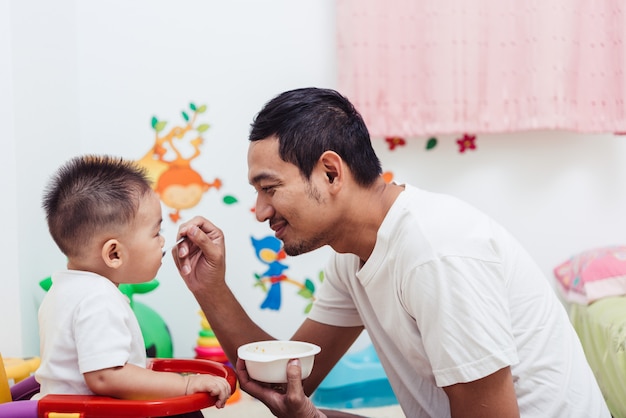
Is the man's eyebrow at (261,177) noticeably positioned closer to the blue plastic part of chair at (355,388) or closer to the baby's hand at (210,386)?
the baby's hand at (210,386)

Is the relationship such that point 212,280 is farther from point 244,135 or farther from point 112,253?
point 244,135

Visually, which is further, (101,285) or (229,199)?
(229,199)

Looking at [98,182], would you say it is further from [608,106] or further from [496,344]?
[608,106]

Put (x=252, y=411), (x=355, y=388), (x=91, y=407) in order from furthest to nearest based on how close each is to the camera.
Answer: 1. (x=355, y=388)
2. (x=252, y=411)
3. (x=91, y=407)

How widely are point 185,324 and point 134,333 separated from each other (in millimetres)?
1626

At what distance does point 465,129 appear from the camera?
271 cm

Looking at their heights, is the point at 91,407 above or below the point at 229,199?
above

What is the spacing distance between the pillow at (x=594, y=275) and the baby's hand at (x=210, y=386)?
1.73 meters

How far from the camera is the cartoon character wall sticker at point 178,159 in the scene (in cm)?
284

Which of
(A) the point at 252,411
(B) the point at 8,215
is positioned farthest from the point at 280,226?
(A) the point at 252,411

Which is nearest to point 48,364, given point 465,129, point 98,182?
point 98,182

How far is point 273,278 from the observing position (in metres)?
2.89

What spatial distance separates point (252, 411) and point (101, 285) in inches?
56.0

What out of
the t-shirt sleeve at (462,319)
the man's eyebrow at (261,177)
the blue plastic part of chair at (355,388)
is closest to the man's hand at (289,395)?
the t-shirt sleeve at (462,319)
